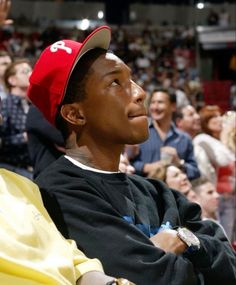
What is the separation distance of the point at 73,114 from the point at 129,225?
0.34 metres

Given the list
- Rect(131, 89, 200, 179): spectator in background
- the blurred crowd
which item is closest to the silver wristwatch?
the blurred crowd

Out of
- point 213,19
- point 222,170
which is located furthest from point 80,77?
point 213,19

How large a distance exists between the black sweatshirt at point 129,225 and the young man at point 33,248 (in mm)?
69

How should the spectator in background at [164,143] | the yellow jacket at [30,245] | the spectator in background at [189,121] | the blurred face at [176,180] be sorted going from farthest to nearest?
1. the spectator in background at [189,121]
2. the spectator in background at [164,143]
3. the blurred face at [176,180]
4. the yellow jacket at [30,245]

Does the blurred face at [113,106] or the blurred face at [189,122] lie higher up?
the blurred face at [113,106]

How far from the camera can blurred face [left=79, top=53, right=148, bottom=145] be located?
1.59m

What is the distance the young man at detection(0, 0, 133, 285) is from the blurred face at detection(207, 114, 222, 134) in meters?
3.95

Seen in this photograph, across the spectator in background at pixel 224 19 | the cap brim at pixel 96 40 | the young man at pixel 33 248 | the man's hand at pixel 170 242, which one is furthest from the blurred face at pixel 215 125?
the spectator in background at pixel 224 19

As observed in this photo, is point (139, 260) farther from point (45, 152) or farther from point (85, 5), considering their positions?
point (85, 5)

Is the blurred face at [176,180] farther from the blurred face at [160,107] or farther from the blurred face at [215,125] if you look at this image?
the blurred face at [215,125]

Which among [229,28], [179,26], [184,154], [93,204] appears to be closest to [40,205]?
[93,204]

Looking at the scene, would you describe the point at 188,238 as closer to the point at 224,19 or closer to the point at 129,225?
the point at 129,225

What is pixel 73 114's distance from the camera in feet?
5.44

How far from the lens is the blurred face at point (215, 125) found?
532 centimetres
